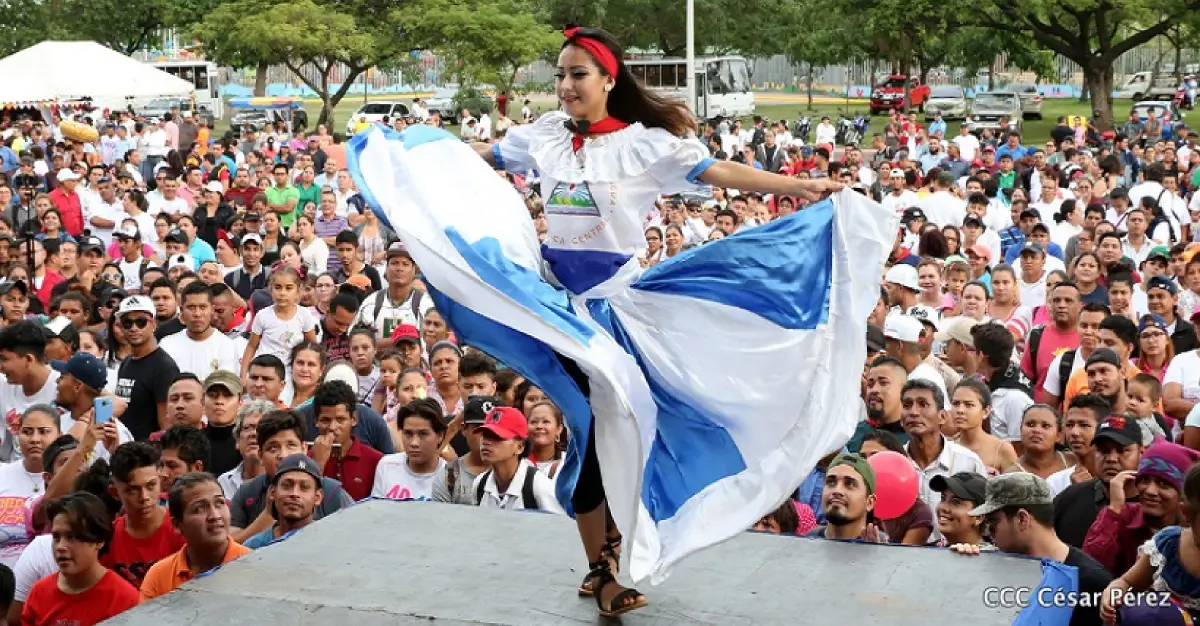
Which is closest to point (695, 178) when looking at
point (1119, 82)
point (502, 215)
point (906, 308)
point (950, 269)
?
point (502, 215)

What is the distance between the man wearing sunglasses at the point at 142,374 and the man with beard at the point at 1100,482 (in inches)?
183

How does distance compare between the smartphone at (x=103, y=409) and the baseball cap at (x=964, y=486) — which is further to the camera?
the smartphone at (x=103, y=409)

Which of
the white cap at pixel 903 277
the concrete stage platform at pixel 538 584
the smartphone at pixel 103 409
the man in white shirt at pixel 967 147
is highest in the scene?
the man in white shirt at pixel 967 147

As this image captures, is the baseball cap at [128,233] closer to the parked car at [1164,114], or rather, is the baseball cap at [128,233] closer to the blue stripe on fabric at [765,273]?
the blue stripe on fabric at [765,273]

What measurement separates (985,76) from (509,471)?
51.1 metres

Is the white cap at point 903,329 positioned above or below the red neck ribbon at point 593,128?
below

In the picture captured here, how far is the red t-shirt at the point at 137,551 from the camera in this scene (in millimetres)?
5957

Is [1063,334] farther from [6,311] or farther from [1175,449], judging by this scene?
[6,311]

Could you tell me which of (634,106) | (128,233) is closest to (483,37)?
(128,233)

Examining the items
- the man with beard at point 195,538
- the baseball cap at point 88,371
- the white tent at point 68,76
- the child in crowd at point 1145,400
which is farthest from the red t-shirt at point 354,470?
the white tent at point 68,76

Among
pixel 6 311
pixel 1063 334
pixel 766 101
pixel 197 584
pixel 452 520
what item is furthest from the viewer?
pixel 766 101

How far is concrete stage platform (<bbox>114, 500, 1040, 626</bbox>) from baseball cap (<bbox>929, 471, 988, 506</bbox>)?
0.33m

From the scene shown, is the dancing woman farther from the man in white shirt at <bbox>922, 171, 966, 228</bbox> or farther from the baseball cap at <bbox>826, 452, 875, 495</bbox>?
the man in white shirt at <bbox>922, 171, 966, 228</bbox>

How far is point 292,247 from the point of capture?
1170 cm
